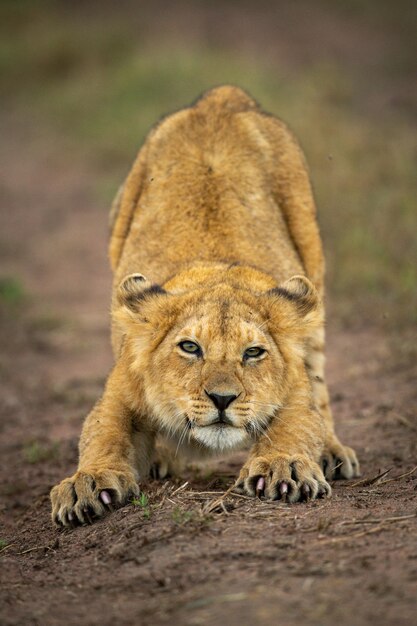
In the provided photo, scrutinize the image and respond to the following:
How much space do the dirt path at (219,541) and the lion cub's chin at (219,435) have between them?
224 mm

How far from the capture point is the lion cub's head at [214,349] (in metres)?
4.83

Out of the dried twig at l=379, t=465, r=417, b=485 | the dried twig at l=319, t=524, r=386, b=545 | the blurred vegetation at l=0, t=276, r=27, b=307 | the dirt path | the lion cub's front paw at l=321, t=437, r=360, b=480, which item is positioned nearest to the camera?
the dirt path

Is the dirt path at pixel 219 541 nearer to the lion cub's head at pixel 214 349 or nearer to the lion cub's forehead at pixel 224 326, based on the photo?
the lion cub's head at pixel 214 349

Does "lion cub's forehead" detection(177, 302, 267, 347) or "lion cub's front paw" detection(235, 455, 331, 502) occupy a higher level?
"lion cub's forehead" detection(177, 302, 267, 347)

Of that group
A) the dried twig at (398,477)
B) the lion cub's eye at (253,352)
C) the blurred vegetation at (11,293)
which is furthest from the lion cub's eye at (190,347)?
the blurred vegetation at (11,293)

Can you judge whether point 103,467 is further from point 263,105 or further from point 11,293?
point 263,105

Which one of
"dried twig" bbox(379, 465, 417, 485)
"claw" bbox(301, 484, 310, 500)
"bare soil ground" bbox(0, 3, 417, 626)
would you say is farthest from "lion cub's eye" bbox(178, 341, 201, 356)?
"dried twig" bbox(379, 465, 417, 485)

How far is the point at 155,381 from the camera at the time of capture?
5.18 m

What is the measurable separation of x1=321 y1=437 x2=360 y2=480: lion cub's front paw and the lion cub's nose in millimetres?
1204

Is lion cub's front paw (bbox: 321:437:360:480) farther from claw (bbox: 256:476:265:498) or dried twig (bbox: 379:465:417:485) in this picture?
claw (bbox: 256:476:265:498)

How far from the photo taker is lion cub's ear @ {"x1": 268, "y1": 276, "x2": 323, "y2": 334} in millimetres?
5359

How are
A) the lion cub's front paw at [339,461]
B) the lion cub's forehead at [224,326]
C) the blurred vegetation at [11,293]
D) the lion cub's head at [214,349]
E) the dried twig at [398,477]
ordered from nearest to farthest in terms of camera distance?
1. the lion cub's head at [214,349]
2. the lion cub's forehead at [224,326]
3. the dried twig at [398,477]
4. the lion cub's front paw at [339,461]
5. the blurred vegetation at [11,293]

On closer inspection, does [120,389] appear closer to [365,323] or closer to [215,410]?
[215,410]

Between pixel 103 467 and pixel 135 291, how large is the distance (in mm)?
905
